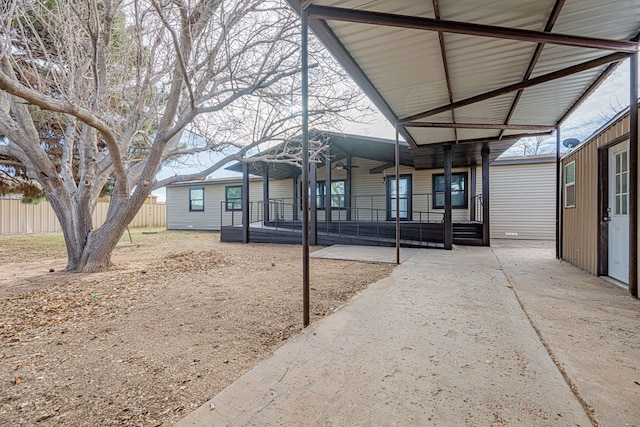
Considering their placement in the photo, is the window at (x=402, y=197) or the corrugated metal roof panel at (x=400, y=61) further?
the window at (x=402, y=197)

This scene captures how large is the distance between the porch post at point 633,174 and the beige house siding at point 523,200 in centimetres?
762

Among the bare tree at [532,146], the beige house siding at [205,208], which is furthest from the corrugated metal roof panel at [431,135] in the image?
the bare tree at [532,146]

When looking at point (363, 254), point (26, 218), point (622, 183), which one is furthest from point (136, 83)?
point (26, 218)

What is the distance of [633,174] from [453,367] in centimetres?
363

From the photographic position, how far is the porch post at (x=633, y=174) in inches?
139

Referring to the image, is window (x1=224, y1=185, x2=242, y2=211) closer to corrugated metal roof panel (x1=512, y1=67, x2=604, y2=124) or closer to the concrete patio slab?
the concrete patio slab

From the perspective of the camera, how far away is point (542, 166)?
10406mm

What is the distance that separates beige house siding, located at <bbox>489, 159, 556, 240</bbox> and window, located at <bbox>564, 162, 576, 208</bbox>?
465 centimetres

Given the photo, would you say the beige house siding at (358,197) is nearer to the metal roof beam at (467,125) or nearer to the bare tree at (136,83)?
the metal roof beam at (467,125)

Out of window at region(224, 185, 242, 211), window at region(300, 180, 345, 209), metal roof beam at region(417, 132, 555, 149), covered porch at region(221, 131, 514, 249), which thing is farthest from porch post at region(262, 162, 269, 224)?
metal roof beam at region(417, 132, 555, 149)

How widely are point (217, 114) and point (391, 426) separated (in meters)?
6.77

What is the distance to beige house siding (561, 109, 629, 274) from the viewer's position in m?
4.45

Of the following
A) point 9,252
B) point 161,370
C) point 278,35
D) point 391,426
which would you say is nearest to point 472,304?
point 391,426

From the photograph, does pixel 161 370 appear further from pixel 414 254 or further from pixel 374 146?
pixel 374 146
